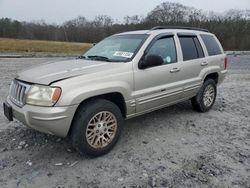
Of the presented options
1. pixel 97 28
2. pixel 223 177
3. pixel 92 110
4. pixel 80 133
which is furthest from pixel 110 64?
pixel 97 28

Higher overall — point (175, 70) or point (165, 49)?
point (165, 49)

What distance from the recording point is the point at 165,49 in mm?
4957

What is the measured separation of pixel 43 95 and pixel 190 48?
3.29m

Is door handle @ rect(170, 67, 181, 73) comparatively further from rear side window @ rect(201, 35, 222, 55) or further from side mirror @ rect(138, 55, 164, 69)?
rear side window @ rect(201, 35, 222, 55)

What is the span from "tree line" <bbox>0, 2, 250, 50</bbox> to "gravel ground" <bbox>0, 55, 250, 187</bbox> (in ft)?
132

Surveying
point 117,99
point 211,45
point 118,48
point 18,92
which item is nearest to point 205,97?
point 211,45

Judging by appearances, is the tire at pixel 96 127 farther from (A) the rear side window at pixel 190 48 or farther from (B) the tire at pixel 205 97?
(B) the tire at pixel 205 97

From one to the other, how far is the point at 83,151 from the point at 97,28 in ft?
187

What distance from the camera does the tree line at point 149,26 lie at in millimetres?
45594

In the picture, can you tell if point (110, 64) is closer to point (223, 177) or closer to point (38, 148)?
point (38, 148)

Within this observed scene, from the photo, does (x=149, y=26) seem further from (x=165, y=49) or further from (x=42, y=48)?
(x=165, y=49)

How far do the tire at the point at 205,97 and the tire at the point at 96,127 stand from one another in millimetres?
2452

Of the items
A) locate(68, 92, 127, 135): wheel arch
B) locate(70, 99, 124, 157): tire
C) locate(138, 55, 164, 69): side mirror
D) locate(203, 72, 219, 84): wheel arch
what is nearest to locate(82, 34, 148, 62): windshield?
locate(138, 55, 164, 69): side mirror

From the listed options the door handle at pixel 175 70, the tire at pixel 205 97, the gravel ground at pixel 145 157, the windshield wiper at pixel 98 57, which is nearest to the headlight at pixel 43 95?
the gravel ground at pixel 145 157
